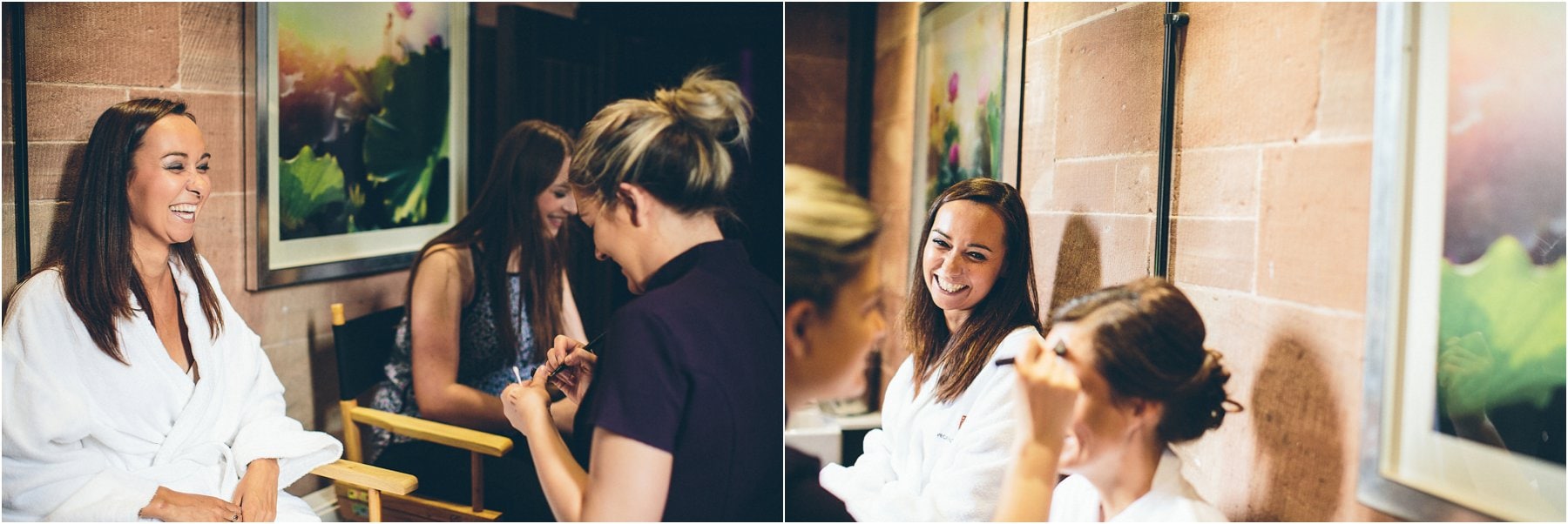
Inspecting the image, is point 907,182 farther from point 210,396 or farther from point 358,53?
point 210,396

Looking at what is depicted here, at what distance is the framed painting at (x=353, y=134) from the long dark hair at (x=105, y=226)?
0.59 ft

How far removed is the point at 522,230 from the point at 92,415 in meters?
0.77

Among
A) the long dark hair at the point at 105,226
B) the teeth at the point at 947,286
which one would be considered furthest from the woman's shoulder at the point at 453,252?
the teeth at the point at 947,286

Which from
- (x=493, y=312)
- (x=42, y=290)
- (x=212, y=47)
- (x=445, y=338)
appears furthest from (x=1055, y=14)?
(x=42, y=290)

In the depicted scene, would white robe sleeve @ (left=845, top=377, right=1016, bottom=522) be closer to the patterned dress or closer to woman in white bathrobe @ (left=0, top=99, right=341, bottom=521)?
the patterned dress

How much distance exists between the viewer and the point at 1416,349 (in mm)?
1271

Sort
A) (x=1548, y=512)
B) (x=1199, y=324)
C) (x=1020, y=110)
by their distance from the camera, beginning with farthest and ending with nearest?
(x=1020, y=110) < (x=1199, y=324) < (x=1548, y=512)

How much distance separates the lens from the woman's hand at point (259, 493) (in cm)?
168

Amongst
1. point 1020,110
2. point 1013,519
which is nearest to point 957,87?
point 1020,110

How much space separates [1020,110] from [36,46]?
165 centimetres

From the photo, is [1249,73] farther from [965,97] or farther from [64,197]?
[64,197]

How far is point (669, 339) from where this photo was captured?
1.56m

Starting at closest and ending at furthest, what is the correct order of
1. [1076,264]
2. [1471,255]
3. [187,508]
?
[1471,255] → [1076,264] → [187,508]

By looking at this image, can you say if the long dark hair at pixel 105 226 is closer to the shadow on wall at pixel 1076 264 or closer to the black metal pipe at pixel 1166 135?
the shadow on wall at pixel 1076 264
